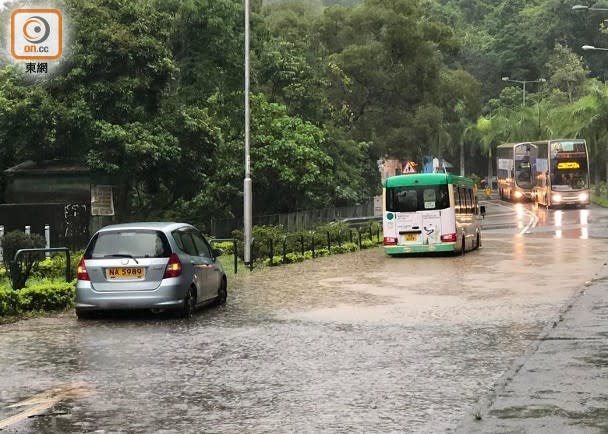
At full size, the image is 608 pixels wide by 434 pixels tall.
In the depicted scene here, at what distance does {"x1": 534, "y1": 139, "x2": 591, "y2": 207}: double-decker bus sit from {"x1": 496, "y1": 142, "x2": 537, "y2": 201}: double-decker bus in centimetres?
550

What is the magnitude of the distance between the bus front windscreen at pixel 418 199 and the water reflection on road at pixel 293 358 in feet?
30.3

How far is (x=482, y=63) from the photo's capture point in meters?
119

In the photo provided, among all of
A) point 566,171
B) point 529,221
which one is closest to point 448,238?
point 529,221

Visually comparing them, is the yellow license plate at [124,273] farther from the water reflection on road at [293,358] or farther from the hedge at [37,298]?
the hedge at [37,298]

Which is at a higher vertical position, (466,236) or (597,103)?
(597,103)

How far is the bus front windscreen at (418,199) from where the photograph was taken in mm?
30234

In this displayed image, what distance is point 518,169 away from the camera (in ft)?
235

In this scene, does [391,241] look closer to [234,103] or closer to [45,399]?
[234,103]

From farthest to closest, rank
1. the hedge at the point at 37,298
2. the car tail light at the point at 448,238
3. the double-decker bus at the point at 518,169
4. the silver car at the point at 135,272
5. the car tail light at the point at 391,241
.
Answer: the double-decker bus at the point at 518,169 < the car tail light at the point at 391,241 < the car tail light at the point at 448,238 < the hedge at the point at 37,298 < the silver car at the point at 135,272

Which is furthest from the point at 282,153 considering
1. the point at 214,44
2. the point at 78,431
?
the point at 78,431

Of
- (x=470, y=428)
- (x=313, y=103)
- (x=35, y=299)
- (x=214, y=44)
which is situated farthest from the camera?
(x=313, y=103)

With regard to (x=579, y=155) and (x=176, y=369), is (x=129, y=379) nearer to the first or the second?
(x=176, y=369)

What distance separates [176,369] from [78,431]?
9.75ft

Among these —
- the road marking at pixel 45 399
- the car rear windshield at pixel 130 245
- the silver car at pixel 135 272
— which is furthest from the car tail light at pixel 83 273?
the road marking at pixel 45 399
